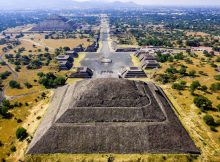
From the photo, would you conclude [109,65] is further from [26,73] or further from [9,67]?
[9,67]

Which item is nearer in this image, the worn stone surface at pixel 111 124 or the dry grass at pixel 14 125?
the worn stone surface at pixel 111 124

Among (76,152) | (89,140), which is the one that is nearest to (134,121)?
(89,140)

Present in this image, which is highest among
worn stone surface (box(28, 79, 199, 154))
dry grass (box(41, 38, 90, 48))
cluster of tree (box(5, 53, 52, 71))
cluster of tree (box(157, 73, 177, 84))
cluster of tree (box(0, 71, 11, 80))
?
worn stone surface (box(28, 79, 199, 154))

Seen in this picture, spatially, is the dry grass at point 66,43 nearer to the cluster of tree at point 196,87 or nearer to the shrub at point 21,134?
the cluster of tree at point 196,87

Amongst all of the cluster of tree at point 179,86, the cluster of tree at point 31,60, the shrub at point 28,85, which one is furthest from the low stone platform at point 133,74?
the cluster of tree at point 31,60

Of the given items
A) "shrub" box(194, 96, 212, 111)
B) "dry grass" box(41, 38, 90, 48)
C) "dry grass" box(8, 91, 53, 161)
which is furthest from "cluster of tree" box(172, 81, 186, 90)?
"dry grass" box(41, 38, 90, 48)

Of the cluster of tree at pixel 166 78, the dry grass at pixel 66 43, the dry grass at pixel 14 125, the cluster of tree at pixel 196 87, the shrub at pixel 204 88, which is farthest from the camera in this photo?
the dry grass at pixel 66 43

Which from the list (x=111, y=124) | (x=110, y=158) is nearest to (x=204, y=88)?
(x=111, y=124)

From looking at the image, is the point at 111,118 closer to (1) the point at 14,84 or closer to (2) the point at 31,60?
(1) the point at 14,84

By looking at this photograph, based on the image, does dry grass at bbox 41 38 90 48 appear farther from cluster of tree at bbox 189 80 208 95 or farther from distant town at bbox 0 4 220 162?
cluster of tree at bbox 189 80 208 95
